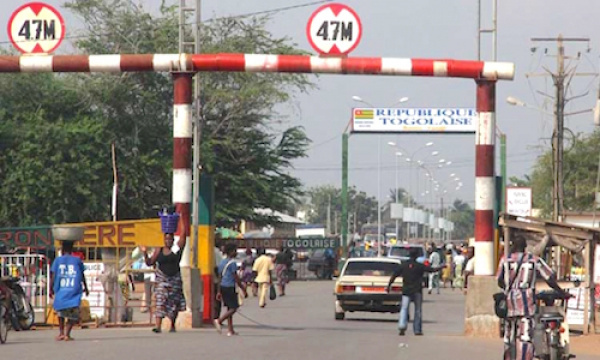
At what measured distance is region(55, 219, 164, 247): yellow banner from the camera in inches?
1030

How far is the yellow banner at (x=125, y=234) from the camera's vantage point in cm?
2617

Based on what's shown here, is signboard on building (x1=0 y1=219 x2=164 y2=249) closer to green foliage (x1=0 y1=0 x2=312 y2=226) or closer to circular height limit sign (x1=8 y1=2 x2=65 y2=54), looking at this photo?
circular height limit sign (x1=8 y1=2 x2=65 y2=54)

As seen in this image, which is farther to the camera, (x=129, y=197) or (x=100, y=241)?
(x=129, y=197)

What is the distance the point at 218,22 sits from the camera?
64.6 meters

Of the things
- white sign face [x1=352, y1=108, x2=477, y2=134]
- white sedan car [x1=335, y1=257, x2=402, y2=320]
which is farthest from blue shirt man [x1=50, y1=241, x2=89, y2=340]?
white sign face [x1=352, y1=108, x2=477, y2=134]

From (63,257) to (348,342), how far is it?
476 cm

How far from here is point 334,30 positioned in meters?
24.1

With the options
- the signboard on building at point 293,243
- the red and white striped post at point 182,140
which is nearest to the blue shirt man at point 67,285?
the red and white striped post at point 182,140

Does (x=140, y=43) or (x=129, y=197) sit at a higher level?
(x=140, y=43)

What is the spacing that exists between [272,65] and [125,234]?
4.75m

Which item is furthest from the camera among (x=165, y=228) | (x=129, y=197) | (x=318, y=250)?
(x=318, y=250)

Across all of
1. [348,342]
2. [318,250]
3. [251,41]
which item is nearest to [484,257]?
[348,342]

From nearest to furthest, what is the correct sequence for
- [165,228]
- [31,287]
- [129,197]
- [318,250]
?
1. [165,228]
2. [31,287]
3. [129,197]
4. [318,250]

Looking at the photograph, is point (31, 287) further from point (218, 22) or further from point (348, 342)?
point (218, 22)
